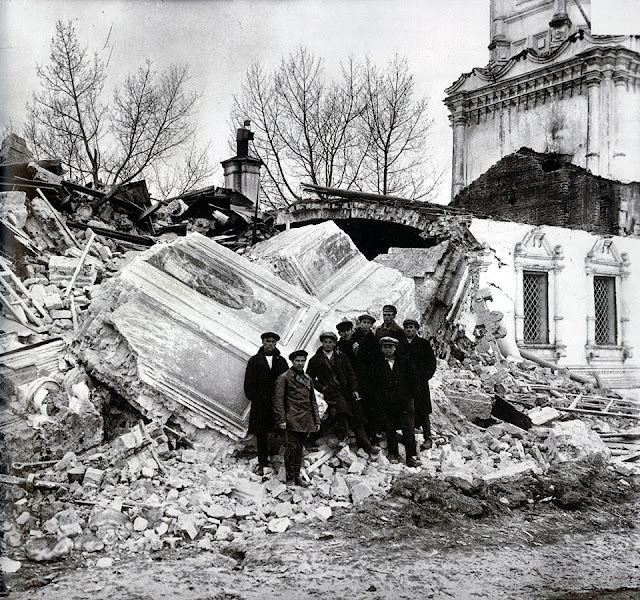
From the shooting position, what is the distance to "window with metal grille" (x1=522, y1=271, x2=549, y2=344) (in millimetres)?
13711

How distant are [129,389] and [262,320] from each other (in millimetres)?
Result: 1564

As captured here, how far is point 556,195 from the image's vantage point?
17.6 metres

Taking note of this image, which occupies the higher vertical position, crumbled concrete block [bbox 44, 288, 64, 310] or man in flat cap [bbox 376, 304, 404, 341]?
crumbled concrete block [bbox 44, 288, 64, 310]

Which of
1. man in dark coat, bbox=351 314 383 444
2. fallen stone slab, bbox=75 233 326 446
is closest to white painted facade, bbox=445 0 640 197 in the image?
man in dark coat, bbox=351 314 383 444

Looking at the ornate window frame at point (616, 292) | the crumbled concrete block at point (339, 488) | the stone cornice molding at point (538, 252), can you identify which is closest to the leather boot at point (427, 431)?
the crumbled concrete block at point (339, 488)

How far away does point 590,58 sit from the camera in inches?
685

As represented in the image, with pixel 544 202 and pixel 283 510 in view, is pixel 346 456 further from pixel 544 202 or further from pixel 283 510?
pixel 544 202

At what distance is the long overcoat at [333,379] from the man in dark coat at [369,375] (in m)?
0.25

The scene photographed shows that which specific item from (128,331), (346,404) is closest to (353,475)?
(346,404)

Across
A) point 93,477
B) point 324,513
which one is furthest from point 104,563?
point 324,513

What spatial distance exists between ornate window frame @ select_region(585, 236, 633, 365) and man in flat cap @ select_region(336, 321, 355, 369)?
9.15 m

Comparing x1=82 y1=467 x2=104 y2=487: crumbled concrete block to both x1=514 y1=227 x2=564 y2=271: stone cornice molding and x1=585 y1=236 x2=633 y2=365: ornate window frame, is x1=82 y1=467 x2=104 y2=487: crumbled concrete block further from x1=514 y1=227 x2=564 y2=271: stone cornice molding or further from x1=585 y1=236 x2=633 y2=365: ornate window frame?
x1=585 y1=236 x2=633 y2=365: ornate window frame

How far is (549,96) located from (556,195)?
3.38 m

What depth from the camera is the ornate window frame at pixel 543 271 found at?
13.3m
